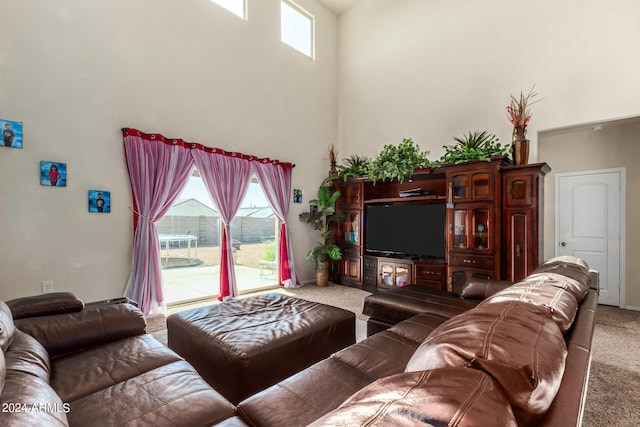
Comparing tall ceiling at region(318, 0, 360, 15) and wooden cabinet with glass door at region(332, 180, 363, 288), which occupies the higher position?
tall ceiling at region(318, 0, 360, 15)

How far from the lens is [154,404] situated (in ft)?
3.76

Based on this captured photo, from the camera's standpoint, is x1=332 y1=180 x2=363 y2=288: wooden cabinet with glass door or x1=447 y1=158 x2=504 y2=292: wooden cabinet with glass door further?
x1=332 y1=180 x2=363 y2=288: wooden cabinet with glass door

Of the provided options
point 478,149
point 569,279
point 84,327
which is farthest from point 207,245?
point 569,279

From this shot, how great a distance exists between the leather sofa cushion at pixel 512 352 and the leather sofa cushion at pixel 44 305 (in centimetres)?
214

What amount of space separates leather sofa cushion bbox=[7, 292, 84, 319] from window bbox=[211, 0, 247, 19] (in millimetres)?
4562

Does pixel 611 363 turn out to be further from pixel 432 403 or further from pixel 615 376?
pixel 432 403

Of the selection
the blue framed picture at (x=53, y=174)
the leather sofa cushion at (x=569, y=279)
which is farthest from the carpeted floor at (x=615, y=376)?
the blue framed picture at (x=53, y=174)

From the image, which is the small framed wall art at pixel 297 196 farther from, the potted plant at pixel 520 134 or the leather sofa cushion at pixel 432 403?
the leather sofa cushion at pixel 432 403

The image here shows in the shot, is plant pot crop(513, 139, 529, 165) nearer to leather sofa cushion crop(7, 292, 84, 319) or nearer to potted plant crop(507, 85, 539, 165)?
potted plant crop(507, 85, 539, 165)

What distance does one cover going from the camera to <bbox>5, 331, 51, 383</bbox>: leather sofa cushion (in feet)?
3.75

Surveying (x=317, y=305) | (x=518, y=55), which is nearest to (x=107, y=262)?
(x=317, y=305)

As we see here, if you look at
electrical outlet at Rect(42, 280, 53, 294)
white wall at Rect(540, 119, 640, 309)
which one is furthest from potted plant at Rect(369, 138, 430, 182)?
electrical outlet at Rect(42, 280, 53, 294)

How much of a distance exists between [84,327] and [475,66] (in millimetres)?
5570

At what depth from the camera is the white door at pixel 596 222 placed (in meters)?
4.15
